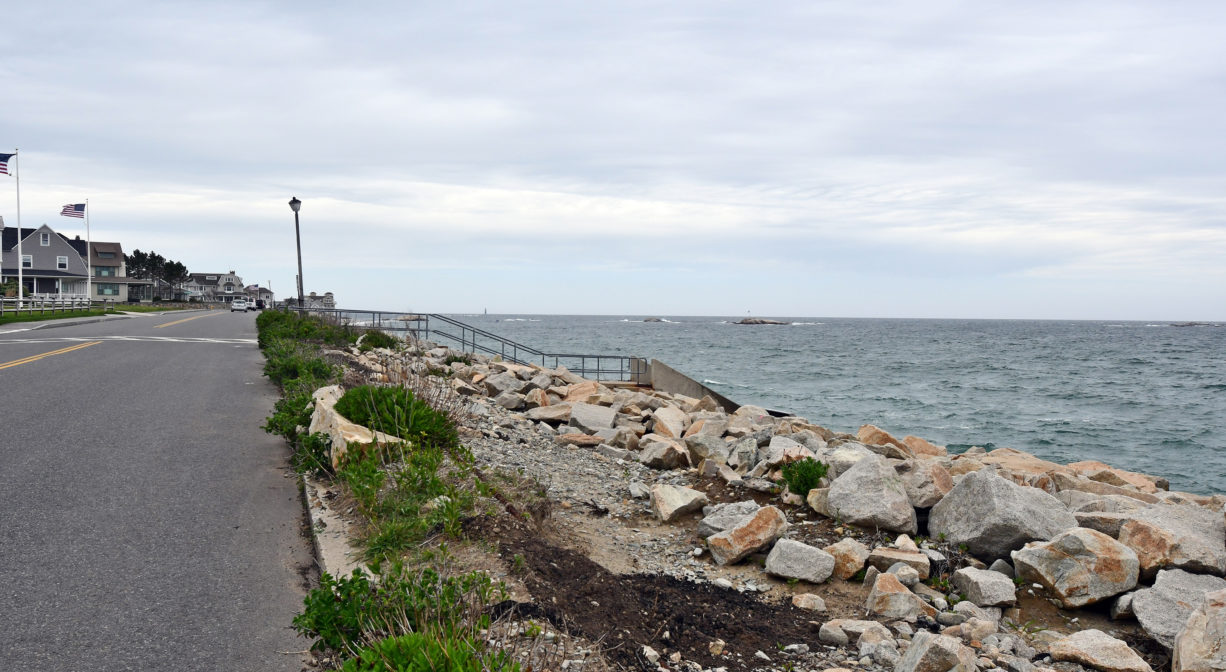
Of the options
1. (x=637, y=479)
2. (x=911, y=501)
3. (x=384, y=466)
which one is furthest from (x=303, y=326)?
(x=911, y=501)

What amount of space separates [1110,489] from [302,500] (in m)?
10.6

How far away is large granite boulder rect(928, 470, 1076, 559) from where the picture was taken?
Answer: 6582mm

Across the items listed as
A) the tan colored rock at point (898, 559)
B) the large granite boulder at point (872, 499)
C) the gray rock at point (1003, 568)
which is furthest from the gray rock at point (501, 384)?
the gray rock at point (1003, 568)

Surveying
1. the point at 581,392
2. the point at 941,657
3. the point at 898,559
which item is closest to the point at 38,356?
the point at 581,392

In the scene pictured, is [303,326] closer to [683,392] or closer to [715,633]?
[683,392]

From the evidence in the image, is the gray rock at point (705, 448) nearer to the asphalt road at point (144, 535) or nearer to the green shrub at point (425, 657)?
the asphalt road at point (144, 535)

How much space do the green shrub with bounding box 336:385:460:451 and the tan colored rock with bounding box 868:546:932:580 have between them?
4176mm

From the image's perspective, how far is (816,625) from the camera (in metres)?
5.16

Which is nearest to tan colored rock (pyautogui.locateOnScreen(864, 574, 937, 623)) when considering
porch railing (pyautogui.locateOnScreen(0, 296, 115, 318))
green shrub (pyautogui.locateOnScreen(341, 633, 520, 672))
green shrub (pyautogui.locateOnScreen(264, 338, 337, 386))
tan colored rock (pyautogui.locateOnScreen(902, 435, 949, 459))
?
green shrub (pyautogui.locateOnScreen(341, 633, 520, 672))

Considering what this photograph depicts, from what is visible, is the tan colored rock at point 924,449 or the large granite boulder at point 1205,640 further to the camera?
the tan colored rock at point 924,449

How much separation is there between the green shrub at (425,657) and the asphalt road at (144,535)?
1.08 m

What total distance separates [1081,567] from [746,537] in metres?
2.54

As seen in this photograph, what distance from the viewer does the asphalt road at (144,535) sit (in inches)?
163

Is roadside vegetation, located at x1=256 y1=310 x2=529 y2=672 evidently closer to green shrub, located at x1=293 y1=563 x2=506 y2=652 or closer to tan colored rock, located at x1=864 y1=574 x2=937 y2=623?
green shrub, located at x1=293 y1=563 x2=506 y2=652
